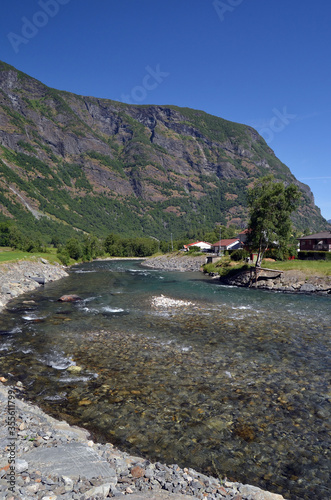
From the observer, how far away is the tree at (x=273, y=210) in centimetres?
4694

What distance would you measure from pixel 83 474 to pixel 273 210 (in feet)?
156

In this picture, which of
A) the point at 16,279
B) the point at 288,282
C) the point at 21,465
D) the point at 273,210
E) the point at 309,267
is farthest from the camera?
the point at 273,210

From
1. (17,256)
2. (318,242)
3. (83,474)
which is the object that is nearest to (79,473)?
(83,474)

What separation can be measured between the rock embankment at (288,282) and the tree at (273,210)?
5730mm

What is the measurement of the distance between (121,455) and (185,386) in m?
5.23

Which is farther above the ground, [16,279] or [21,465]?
[21,465]

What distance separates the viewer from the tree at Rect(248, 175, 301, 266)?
46938 millimetres

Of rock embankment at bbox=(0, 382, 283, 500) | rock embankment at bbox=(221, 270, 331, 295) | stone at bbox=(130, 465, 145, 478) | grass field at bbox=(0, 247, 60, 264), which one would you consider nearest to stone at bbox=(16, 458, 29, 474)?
rock embankment at bbox=(0, 382, 283, 500)

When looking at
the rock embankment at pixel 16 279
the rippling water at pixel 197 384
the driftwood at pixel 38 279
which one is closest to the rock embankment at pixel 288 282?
the rippling water at pixel 197 384

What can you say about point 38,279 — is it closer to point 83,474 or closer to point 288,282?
point 288,282

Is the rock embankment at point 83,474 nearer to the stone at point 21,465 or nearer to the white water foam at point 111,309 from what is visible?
the stone at point 21,465

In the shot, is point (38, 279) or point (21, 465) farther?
point (38, 279)

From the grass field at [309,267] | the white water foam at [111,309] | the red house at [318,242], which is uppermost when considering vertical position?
the red house at [318,242]

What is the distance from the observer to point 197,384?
12797 millimetres
